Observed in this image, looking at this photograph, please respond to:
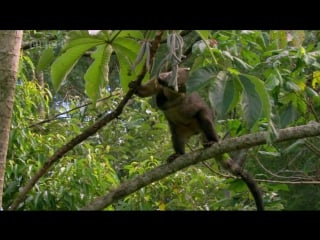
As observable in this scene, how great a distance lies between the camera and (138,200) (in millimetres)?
4996

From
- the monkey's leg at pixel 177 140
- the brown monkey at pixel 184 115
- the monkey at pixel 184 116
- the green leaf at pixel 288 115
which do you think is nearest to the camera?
the green leaf at pixel 288 115

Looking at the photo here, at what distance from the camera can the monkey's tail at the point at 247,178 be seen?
362 centimetres

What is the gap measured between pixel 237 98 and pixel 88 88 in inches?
25.5

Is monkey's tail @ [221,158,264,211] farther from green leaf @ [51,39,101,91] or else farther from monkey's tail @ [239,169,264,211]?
green leaf @ [51,39,101,91]

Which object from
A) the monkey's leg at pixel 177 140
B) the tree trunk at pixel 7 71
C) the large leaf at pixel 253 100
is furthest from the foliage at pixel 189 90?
the monkey's leg at pixel 177 140

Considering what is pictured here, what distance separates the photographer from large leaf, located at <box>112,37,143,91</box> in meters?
2.15

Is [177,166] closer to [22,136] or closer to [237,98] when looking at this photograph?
[237,98]

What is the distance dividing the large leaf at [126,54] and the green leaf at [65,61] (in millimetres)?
111

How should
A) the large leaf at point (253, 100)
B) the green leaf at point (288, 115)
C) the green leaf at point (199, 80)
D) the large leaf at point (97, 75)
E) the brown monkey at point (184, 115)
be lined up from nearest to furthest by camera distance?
the large leaf at point (253, 100)
the green leaf at point (199, 80)
the large leaf at point (97, 75)
the green leaf at point (288, 115)
the brown monkey at point (184, 115)

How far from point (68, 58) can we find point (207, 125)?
217cm

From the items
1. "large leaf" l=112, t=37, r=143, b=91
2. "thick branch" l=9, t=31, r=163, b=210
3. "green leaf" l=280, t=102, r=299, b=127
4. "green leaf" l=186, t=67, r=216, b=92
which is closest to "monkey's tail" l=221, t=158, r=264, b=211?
"green leaf" l=280, t=102, r=299, b=127

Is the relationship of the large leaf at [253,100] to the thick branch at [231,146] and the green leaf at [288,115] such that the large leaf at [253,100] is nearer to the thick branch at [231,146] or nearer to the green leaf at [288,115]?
the thick branch at [231,146]

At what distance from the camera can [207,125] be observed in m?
4.17

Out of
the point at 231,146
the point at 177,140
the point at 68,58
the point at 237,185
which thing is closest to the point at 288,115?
the point at 237,185
